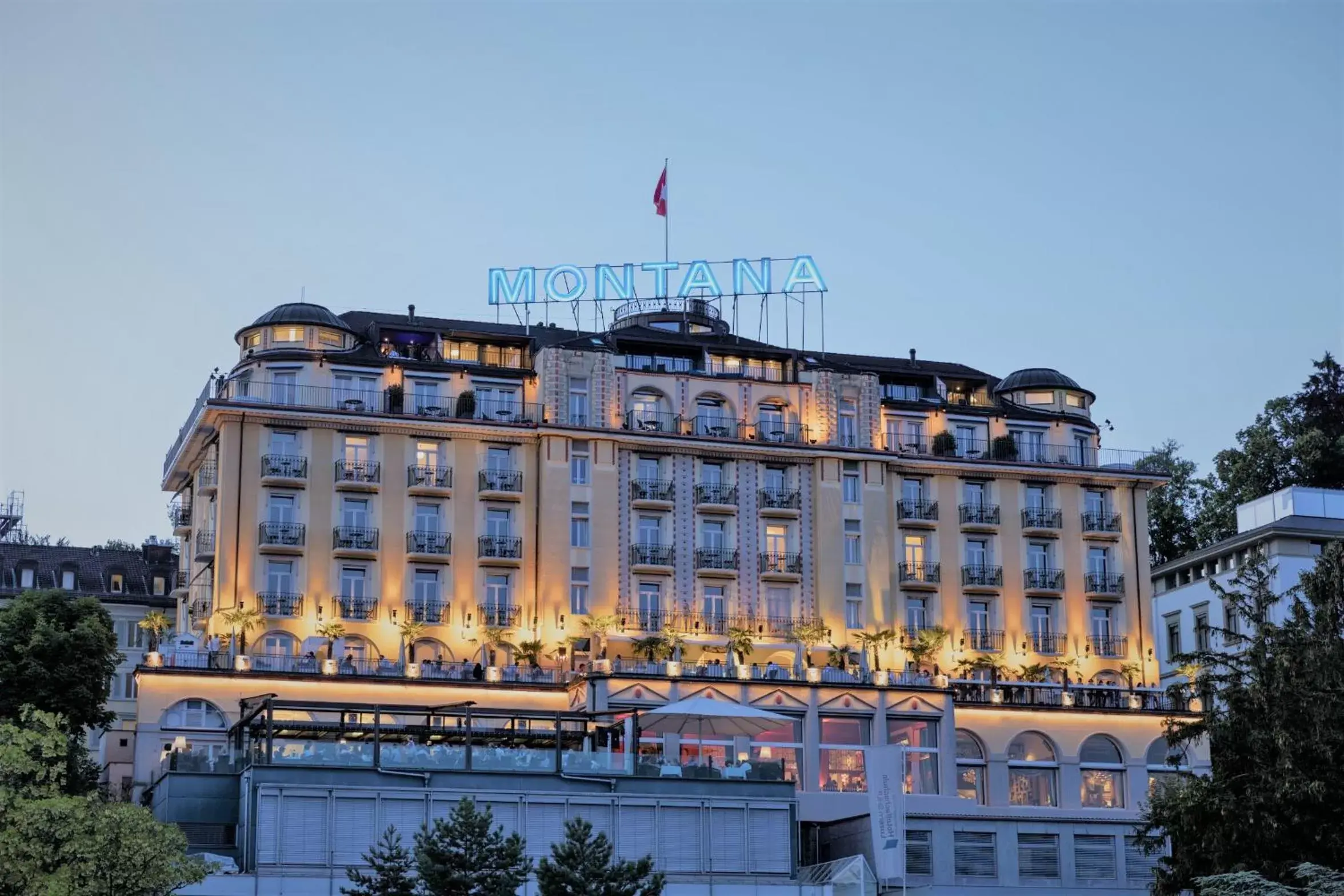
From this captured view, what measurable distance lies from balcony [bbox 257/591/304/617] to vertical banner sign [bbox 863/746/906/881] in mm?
29784

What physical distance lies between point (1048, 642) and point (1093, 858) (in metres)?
19.7

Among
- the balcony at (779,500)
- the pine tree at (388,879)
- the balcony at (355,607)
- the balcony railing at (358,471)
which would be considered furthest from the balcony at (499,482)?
the pine tree at (388,879)

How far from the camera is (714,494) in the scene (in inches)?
3834

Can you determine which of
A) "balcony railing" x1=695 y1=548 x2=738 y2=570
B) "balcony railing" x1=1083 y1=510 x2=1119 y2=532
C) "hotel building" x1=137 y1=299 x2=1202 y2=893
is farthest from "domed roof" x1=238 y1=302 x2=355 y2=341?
"balcony railing" x1=1083 y1=510 x2=1119 y2=532

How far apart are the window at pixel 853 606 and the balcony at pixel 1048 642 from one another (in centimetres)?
843

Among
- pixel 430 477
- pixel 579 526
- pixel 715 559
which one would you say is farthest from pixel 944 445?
pixel 430 477

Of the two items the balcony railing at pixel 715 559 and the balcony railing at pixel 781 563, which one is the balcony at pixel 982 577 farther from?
the balcony railing at pixel 715 559

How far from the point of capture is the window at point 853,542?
97938 millimetres

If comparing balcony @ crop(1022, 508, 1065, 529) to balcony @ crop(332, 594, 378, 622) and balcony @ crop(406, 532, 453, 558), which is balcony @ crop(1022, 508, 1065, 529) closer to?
balcony @ crop(406, 532, 453, 558)

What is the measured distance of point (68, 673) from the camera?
273 feet

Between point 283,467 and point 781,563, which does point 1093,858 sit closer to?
point 781,563

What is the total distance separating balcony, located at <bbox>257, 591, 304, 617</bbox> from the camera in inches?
3541

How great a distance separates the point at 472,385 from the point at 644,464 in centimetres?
858

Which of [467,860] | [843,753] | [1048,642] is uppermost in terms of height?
[1048,642]
